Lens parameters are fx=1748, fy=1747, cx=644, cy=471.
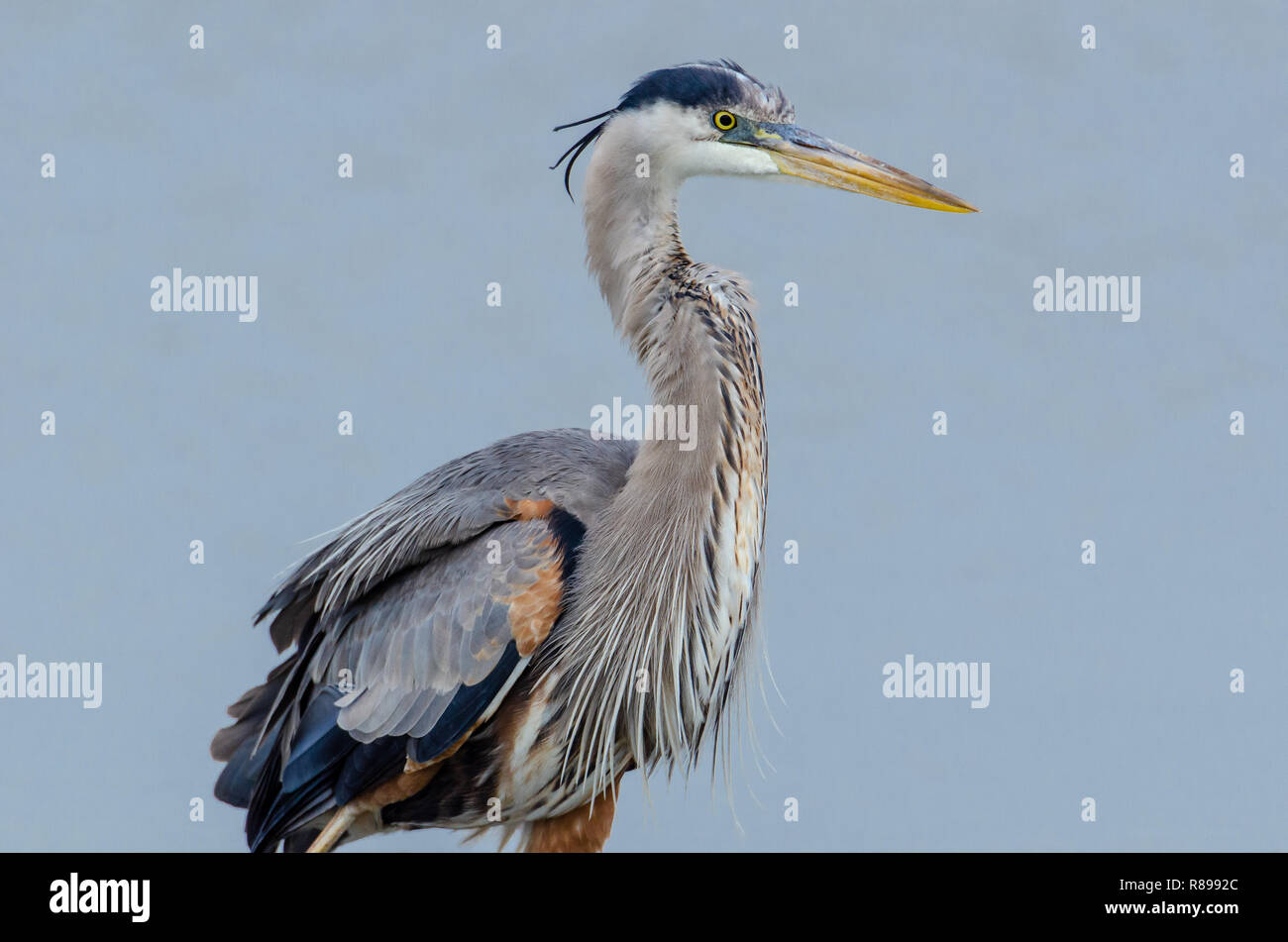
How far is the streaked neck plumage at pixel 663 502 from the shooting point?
3408 mm

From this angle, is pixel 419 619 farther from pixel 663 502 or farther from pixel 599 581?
pixel 663 502

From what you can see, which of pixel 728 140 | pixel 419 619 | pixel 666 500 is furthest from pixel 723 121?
pixel 419 619

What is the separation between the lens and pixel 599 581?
3.51 meters

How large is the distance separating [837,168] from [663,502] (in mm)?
770

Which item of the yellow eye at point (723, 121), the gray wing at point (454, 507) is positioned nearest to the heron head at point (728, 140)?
the yellow eye at point (723, 121)

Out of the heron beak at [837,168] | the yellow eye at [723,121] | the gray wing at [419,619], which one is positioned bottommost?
the gray wing at [419,619]

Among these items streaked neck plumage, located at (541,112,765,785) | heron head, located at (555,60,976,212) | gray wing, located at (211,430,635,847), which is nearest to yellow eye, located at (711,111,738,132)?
heron head, located at (555,60,976,212)

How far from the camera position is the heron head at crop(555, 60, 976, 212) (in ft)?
11.4

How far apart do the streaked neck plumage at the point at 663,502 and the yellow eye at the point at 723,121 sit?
0.45 ft

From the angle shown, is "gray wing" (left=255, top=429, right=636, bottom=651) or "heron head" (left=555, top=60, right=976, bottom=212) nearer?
"heron head" (left=555, top=60, right=976, bottom=212)

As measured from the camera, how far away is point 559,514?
3.54 m

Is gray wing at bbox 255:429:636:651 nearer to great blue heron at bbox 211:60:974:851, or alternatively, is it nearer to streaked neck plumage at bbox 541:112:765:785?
great blue heron at bbox 211:60:974:851

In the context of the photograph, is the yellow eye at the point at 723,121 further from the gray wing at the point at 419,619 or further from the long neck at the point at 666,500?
the gray wing at the point at 419,619

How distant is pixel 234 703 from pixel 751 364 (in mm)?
1486
